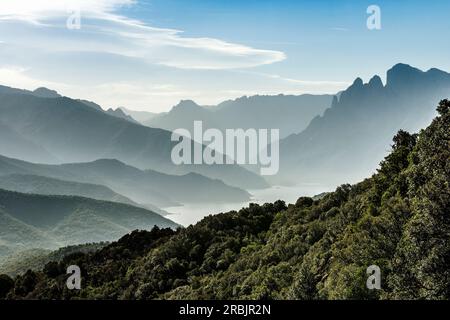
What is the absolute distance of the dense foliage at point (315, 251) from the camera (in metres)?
31.4

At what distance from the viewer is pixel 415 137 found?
55812mm

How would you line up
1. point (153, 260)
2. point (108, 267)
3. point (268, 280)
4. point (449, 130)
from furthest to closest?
point (108, 267) < point (153, 260) < point (268, 280) < point (449, 130)

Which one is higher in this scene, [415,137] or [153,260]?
[415,137]

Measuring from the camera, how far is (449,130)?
128 ft

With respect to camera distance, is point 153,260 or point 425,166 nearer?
point 425,166

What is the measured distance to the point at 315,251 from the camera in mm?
48031

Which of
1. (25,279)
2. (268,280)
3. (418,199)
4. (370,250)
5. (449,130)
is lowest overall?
(25,279)

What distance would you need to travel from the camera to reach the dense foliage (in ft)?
103
